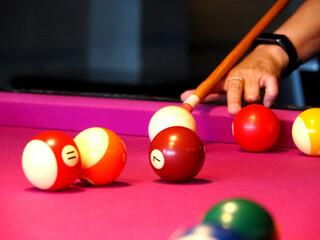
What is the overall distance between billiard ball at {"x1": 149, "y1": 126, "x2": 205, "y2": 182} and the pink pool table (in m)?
0.03

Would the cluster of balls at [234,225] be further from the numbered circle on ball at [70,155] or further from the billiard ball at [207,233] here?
the numbered circle on ball at [70,155]

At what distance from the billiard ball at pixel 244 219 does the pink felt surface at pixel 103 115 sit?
4.57 feet

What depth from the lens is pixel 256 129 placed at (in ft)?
7.38

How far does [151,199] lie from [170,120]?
722mm

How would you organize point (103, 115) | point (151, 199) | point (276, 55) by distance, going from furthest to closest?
point (276, 55), point (103, 115), point (151, 199)

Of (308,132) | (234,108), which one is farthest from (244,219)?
(234,108)

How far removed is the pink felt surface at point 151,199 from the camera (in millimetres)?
1260

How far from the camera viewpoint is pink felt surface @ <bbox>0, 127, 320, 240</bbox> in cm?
126

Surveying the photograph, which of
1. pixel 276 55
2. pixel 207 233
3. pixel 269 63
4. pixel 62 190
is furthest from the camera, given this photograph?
pixel 276 55

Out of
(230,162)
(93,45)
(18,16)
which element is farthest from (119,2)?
(230,162)

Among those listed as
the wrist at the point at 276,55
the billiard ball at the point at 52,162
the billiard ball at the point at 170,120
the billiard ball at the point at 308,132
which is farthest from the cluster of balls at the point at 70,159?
the wrist at the point at 276,55

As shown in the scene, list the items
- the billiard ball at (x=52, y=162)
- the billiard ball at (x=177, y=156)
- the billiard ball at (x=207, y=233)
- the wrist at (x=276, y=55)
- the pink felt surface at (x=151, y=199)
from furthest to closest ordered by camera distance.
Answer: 1. the wrist at (x=276, y=55)
2. the billiard ball at (x=177, y=156)
3. the billiard ball at (x=52, y=162)
4. the pink felt surface at (x=151, y=199)
5. the billiard ball at (x=207, y=233)

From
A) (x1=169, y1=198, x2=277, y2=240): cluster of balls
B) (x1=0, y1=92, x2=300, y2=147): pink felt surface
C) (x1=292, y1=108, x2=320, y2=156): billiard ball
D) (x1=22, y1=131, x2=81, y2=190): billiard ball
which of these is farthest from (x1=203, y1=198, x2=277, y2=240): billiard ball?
(x1=0, y1=92, x2=300, y2=147): pink felt surface

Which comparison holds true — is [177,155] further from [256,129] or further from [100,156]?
[256,129]
